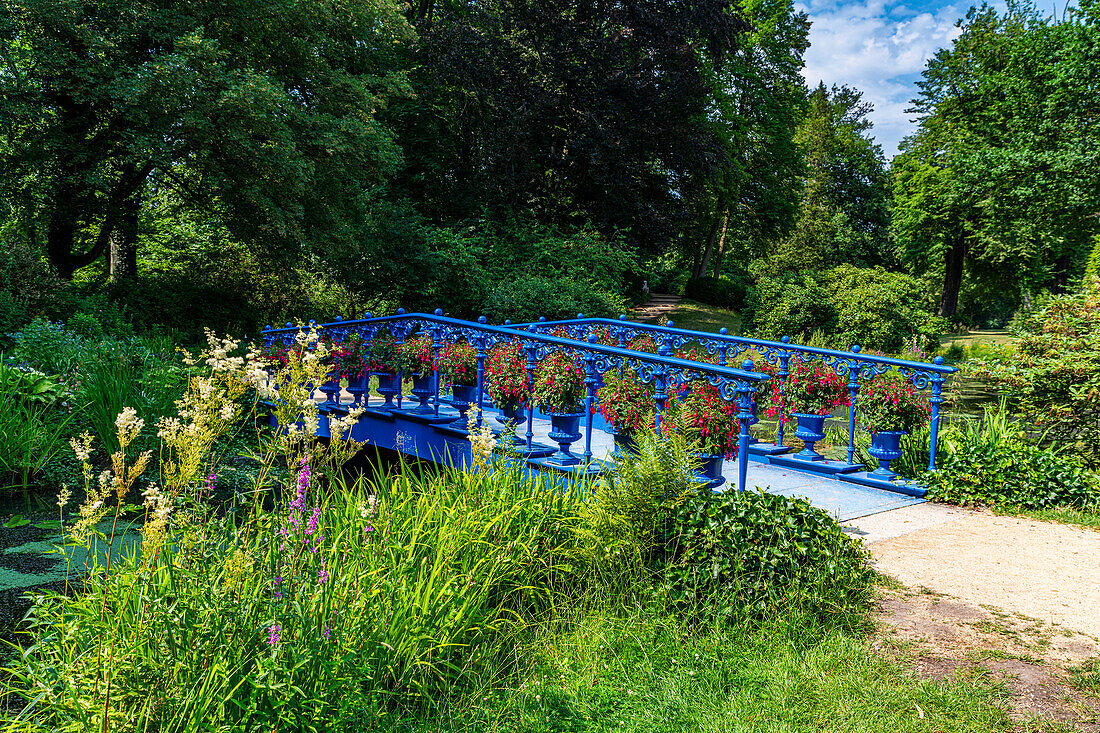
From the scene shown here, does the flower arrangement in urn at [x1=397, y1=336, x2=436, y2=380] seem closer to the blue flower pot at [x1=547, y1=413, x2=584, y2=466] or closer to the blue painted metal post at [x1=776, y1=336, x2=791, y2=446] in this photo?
the blue flower pot at [x1=547, y1=413, x2=584, y2=466]

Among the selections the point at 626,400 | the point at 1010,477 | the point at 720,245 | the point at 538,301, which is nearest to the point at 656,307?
the point at 720,245

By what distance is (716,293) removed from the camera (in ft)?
109

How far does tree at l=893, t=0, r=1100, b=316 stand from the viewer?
1900cm

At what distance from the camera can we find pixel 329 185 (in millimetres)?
15062

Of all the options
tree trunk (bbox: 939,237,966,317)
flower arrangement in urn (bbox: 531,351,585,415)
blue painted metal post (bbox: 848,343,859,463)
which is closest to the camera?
flower arrangement in urn (bbox: 531,351,585,415)

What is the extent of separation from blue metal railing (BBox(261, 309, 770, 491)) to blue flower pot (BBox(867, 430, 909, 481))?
163 centimetres

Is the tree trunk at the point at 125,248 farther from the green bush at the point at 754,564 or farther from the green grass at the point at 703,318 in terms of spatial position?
the green grass at the point at 703,318

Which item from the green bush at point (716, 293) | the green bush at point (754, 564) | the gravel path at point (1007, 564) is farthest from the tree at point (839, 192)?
the green bush at point (754, 564)

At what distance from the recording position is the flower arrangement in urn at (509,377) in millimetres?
6844

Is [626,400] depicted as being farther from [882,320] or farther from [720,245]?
[720,245]

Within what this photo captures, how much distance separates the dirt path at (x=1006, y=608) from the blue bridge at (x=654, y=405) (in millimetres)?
821

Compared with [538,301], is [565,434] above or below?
below

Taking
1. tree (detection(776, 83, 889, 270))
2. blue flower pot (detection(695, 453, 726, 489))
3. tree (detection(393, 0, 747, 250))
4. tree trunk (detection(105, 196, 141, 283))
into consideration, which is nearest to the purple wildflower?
blue flower pot (detection(695, 453, 726, 489))

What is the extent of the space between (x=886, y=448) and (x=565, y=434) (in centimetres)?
308
